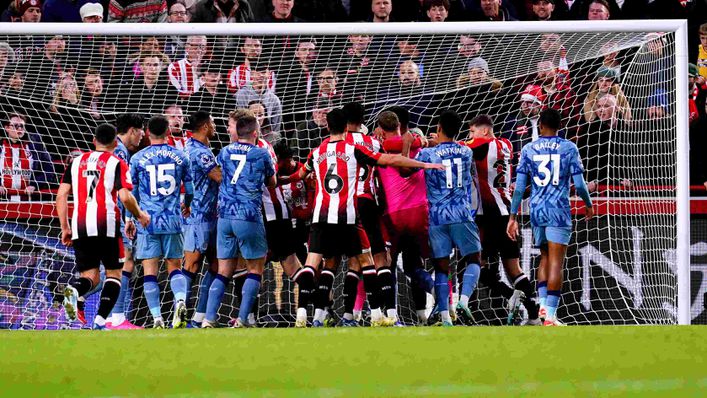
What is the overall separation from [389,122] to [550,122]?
1342 mm

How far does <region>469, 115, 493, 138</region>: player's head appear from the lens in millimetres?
11422

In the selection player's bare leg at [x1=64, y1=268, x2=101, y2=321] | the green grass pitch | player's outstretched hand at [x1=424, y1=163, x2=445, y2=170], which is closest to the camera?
the green grass pitch

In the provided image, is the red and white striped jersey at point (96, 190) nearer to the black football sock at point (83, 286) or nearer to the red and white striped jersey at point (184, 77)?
the black football sock at point (83, 286)

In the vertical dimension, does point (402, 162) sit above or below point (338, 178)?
above

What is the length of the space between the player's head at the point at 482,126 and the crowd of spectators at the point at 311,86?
790mm

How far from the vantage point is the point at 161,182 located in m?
10.7

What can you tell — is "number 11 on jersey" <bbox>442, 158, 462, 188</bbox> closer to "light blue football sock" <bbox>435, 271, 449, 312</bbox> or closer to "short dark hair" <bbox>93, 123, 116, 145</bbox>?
"light blue football sock" <bbox>435, 271, 449, 312</bbox>

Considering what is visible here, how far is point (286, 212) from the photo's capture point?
37.2ft

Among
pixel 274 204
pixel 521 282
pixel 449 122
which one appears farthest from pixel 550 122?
pixel 274 204

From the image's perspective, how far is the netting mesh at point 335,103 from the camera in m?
12.0

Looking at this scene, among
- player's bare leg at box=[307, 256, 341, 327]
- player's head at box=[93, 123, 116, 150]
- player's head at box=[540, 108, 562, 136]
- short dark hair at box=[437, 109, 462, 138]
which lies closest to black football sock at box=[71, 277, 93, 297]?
player's head at box=[93, 123, 116, 150]

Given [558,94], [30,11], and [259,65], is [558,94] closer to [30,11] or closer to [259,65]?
[259,65]

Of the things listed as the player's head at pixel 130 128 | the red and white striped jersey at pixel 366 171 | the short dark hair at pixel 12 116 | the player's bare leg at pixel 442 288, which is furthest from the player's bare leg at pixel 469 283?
the short dark hair at pixel 12 116

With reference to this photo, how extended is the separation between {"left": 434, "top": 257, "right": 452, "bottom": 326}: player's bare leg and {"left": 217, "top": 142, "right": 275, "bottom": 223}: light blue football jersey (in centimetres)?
159
